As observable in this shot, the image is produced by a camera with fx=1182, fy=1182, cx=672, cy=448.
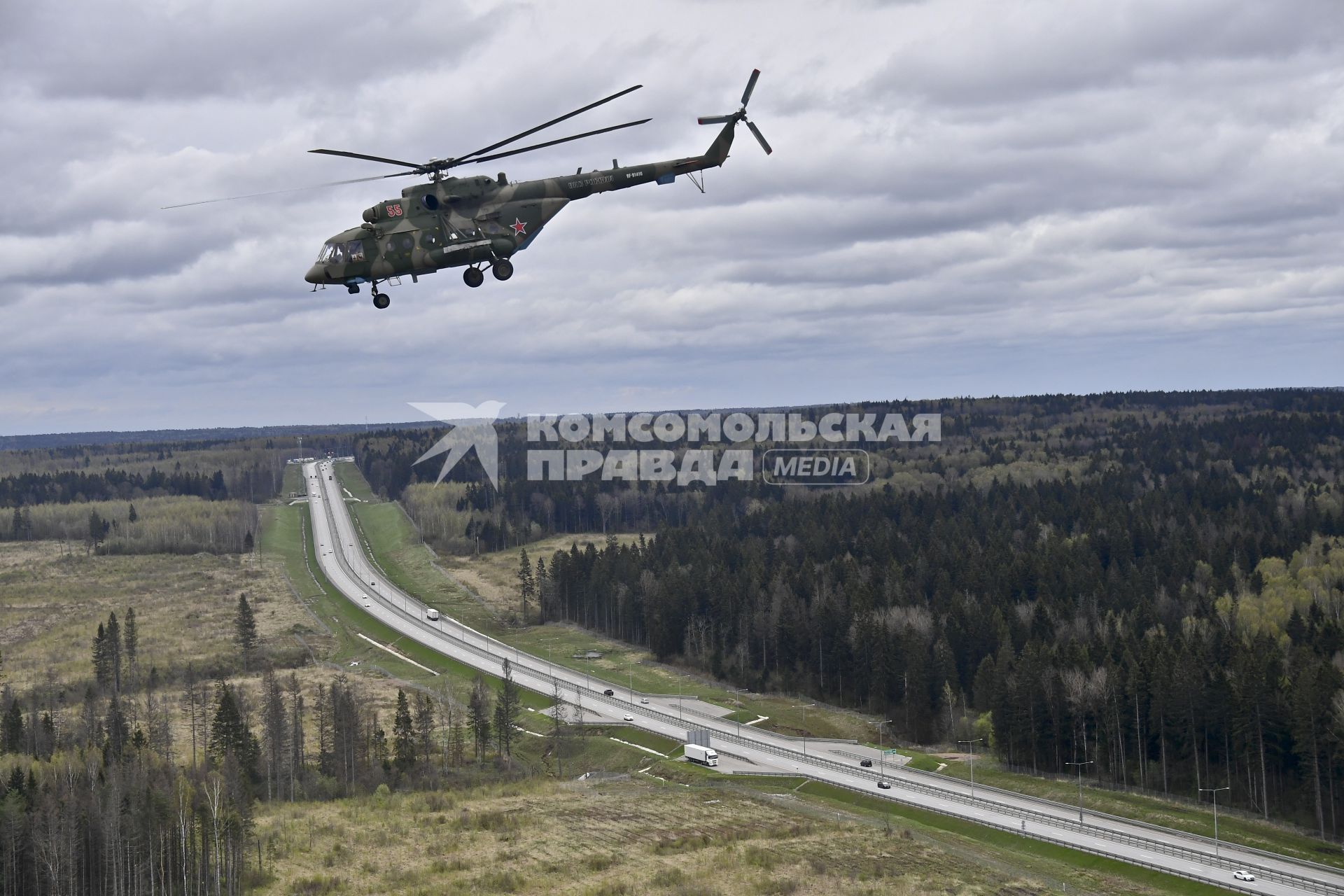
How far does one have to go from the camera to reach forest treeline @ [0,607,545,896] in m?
86.4

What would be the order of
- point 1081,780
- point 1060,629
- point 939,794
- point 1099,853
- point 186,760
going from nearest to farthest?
point 1099,853, point 939,794, point 1081,780, point 186,760, point 1060,629

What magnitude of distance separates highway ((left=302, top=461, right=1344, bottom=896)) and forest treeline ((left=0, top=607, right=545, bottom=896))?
1194 centimetres

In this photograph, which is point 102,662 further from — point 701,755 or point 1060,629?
point 1060,629

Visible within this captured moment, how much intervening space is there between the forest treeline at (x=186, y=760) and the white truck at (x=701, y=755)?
15.4 meters

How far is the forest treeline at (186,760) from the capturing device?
86.4 meters

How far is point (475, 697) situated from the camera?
121m

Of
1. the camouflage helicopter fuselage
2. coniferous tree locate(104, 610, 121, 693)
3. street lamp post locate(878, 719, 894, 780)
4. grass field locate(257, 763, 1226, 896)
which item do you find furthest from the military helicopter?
coniferous tree locate(104, 610, 121, 693)

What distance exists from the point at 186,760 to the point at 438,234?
8529cm

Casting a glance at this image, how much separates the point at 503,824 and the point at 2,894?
3658cm

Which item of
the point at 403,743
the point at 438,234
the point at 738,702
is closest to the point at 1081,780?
the point at 738,702

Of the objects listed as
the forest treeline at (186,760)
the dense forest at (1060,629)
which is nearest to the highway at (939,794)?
the forest treeline at (186,760)

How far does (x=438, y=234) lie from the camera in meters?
51.4

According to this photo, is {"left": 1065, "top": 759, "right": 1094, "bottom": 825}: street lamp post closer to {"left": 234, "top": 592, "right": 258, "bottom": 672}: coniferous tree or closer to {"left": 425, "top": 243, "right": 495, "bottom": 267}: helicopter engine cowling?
{"left": 425, "top": 243, "right": 495, "bottom": 267}: helicopter engine cowling

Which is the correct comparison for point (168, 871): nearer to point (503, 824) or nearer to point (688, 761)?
point (503, 824)
